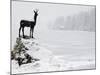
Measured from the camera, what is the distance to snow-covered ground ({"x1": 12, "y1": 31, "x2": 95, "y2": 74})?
2.30 m

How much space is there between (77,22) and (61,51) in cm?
41

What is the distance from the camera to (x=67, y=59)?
7.95 feet

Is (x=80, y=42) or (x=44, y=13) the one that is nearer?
(x=44, y=13)

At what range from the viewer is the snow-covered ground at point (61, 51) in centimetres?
230

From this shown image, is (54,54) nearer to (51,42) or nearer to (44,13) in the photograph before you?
(51,42)

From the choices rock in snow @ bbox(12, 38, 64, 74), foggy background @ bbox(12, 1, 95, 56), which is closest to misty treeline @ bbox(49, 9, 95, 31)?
foggy background @ bbox(12, 1, 95, 56)

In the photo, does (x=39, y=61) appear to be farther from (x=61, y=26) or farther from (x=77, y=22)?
(x=77, y=22)

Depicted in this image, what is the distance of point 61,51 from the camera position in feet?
7.88

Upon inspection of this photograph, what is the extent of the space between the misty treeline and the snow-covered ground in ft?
0.20

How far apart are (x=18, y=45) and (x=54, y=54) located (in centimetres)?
44

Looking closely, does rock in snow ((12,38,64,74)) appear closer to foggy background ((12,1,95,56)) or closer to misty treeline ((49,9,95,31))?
foggy background ((12,1,95,56))

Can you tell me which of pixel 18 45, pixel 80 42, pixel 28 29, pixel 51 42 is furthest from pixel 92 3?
pixel 18 45

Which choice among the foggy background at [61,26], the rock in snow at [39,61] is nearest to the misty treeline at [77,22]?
the foggy background at [61,26]

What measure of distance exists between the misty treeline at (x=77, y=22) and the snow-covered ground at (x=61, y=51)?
0.06m
